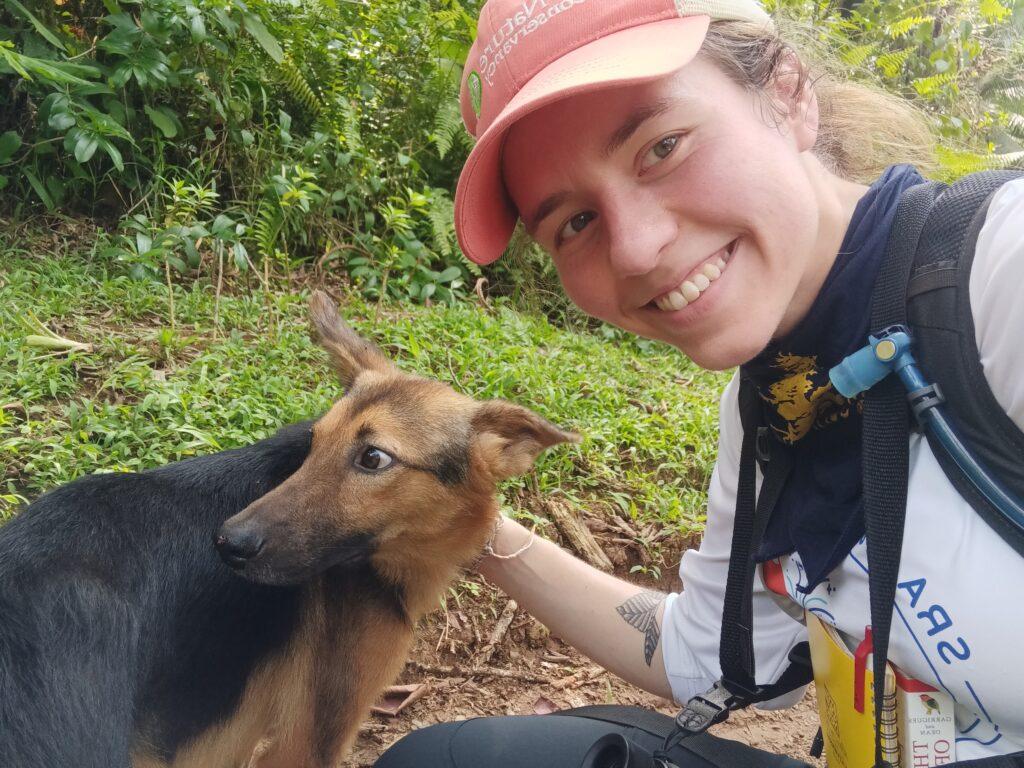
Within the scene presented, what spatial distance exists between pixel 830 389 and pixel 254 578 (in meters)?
1.83

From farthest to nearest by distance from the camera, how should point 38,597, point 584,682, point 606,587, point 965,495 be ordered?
point 584,682, point 606,587, point 38,597, point 965,495

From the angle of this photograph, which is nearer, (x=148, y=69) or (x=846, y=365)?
(x=846, y=365)

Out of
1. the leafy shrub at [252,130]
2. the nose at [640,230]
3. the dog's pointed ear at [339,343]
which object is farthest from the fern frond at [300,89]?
the nose at [640,230]

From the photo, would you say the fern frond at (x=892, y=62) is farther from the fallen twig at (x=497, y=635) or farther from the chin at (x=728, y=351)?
the chin at (x=728, y=351)

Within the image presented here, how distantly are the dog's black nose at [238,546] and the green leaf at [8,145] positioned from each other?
14.3 feet

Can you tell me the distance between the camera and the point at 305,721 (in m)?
2.86

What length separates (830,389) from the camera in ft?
6.32

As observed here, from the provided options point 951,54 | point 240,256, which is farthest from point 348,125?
point 951,54

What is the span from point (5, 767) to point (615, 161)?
2.09 m

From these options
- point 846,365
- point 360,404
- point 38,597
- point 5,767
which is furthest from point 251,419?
point 846,365

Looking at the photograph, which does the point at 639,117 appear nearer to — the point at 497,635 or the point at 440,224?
the point at 497,635

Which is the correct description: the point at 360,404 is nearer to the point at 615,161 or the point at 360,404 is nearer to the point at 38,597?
the point at 38,597

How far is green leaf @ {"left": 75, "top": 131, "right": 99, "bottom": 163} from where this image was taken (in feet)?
15.7

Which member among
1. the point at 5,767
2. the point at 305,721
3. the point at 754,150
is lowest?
the point at 305,721
